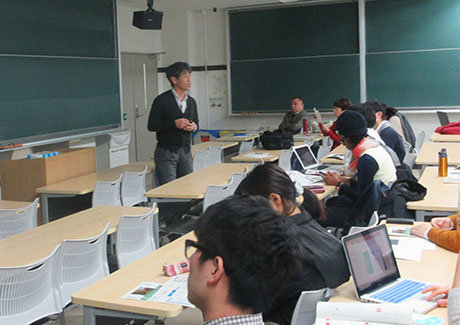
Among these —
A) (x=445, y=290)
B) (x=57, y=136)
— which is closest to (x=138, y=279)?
(x=445, y=290)

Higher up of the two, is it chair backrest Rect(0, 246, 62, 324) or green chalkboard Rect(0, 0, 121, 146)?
green chalkboard Rect(0, 0, 121, 146)

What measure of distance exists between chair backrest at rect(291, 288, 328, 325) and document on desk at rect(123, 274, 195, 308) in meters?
0.49

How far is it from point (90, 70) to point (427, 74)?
243 inches

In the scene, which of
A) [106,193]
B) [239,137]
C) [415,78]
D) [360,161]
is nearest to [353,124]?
[360,161]

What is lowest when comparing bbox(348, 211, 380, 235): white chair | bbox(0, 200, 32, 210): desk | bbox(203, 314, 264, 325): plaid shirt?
bbox(0, 200, 32, 210): desk

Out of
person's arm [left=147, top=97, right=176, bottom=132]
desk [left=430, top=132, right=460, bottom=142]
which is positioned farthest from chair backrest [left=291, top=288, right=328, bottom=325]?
desk [left=430, top=132, right=460, bottom=142]

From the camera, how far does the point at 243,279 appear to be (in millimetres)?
1417

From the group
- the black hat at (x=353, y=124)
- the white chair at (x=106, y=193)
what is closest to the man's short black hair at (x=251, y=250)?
the black hat at (x=353, y=124)

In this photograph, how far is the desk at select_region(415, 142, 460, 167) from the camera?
20.9 ft

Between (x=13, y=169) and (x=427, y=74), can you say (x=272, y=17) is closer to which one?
(x=427, y=74)

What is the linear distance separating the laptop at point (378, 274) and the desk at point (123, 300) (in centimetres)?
80

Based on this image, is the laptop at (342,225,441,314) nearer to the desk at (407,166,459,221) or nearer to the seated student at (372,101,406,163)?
the desk at (407,166,459,221)

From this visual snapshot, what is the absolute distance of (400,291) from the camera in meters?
2.64

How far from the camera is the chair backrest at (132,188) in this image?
644 centimetres
